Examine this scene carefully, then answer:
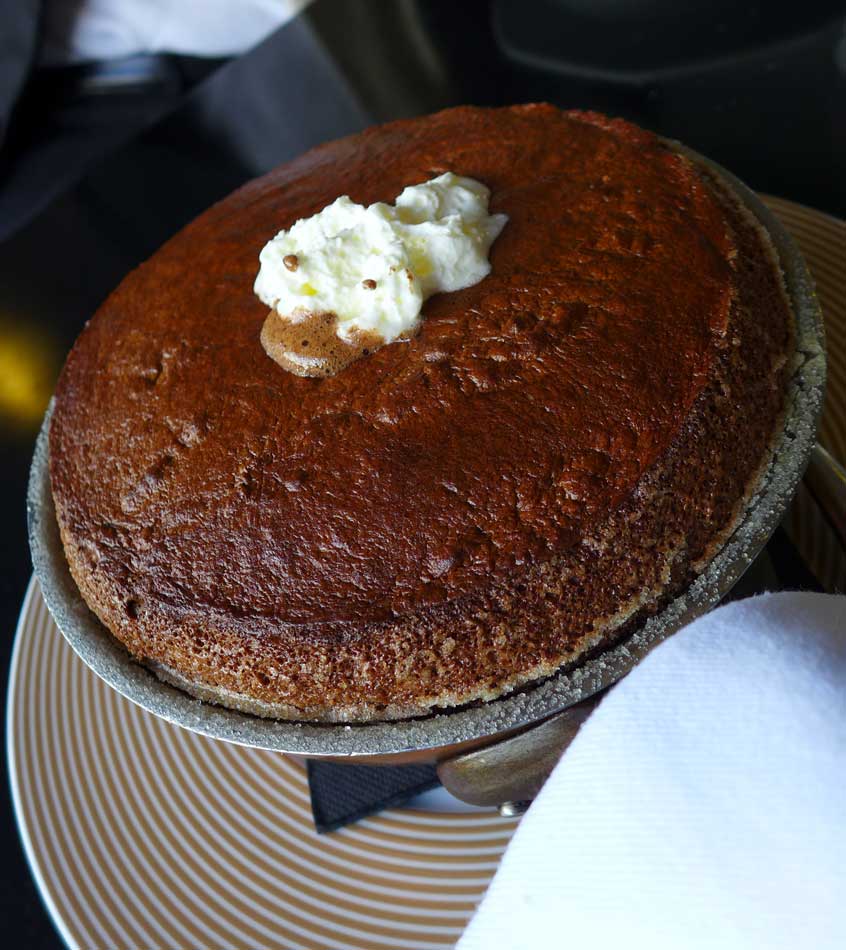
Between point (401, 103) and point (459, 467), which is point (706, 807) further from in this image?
point (401, 103)

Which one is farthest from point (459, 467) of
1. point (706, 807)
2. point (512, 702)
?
point (706, 807)

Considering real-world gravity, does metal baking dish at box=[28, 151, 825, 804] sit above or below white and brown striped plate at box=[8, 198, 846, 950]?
above

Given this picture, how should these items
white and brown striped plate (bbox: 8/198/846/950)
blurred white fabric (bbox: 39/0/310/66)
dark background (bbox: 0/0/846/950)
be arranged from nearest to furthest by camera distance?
white and brown striped plate (bbox: 8/198/846/950)
dark background (bbox: 0/0/846/950)
blurred white fabric (bbox: 39/0/310/66)

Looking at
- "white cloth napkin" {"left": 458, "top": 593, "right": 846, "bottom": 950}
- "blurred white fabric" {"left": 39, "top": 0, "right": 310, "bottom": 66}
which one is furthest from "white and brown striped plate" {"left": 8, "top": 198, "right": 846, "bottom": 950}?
"blurred white fabric" {"left": 39, "top": 0, "right": 310, "bottom": 66}

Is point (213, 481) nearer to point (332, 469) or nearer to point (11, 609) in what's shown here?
point (332, 469)

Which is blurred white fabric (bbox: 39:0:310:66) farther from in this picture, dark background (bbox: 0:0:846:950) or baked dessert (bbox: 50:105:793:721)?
baked dessert (bbox: 50:105:793:721)

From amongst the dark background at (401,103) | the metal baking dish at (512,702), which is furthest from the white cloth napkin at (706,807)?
the dark background at (401,103)

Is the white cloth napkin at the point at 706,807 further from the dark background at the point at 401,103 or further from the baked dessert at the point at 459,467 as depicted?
the dark background at the point at 401,103
